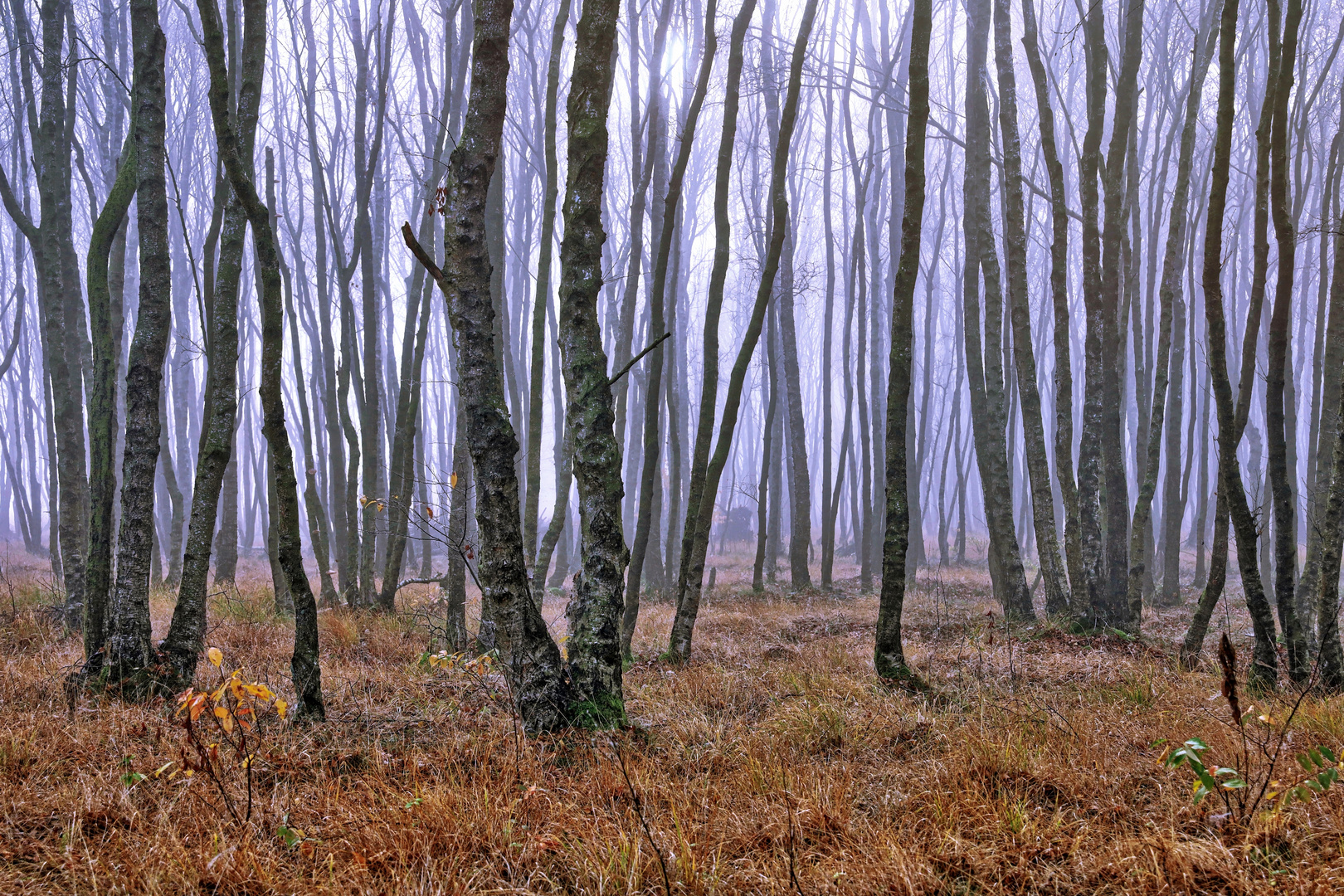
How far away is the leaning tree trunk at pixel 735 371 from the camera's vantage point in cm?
514

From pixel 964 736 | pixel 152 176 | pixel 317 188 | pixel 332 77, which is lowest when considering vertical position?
pixel 964 736

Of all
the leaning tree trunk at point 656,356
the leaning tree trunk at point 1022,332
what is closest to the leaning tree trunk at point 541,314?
the leaning tree trunk at point 656,356

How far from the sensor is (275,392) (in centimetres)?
358

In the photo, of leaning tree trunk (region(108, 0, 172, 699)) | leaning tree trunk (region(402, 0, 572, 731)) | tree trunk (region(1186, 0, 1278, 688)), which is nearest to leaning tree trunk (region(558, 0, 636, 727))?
leaning tree trunk (region(402, 0, 572, 731))

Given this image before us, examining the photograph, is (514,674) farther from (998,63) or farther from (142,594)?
(998,63)

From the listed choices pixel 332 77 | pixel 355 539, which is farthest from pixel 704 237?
pixel 355 539

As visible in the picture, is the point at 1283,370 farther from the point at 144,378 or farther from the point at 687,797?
the point at 144,378

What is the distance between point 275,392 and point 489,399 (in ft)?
4.08

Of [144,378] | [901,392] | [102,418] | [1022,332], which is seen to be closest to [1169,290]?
[1022,332]

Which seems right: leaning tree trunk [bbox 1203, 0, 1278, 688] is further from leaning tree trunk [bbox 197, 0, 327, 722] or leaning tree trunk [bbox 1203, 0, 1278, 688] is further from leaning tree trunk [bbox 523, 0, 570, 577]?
leaning tree trunk [bbox 197, 0, 327, 722]

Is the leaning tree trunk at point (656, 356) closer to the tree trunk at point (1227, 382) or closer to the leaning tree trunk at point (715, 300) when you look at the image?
the leaning tree trunk at point (715, 300)

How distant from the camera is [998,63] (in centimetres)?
677

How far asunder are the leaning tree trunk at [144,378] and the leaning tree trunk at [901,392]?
13.6 ft

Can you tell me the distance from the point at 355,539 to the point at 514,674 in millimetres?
5504
